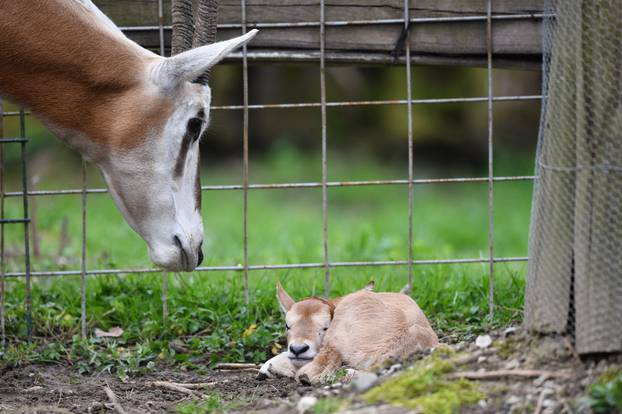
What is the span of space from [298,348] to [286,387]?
0.24 metres

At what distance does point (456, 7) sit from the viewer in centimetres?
559

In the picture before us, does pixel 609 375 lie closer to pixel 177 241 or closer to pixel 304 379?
pixel 304 379

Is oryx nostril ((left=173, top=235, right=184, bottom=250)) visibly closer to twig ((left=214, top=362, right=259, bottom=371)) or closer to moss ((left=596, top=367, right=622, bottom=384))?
twig ((left=214, top=362, right=259, bottom=371))

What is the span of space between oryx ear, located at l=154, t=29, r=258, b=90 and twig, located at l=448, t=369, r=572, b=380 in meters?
1.73

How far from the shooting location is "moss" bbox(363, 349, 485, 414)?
11.2 feet

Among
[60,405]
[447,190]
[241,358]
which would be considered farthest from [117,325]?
[447,190]

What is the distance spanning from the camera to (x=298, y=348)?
186 inches

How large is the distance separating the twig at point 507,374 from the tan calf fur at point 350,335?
0.74 meters

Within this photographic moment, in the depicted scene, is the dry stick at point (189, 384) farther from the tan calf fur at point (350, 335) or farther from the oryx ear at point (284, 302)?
the oryx ear at point (284, 302)

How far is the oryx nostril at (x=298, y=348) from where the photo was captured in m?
4.73

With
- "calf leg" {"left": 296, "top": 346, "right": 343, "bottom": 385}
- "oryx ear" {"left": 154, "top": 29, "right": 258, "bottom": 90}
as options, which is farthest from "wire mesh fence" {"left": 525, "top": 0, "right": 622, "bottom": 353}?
"oryx ear" {"left": 154, "top": 29, "right": 258, "bottom": 90}

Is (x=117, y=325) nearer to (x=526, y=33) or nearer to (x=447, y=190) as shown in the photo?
(x=526, y=33)

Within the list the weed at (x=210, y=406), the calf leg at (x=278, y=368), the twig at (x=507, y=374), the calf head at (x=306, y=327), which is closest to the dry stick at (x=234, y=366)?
the calf leg at (x=278, y=368)

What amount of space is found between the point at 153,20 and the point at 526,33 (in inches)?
86.7
